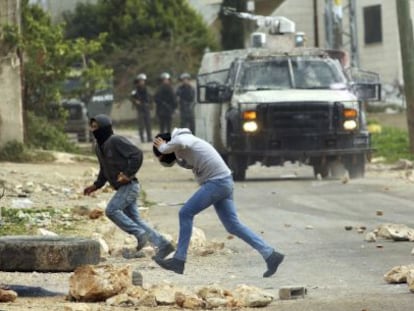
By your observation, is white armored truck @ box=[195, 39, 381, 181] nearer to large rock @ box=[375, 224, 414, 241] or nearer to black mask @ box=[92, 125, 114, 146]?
large rock @ box=[375, 224, 414, 241]

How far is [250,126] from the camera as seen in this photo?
82.7 feet

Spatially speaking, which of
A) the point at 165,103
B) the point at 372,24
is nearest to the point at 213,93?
the point at 165,103

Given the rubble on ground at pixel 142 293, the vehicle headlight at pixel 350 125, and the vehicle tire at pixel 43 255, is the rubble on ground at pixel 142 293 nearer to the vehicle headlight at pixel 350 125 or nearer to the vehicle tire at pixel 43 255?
the vehicle tire at pixel 43 255

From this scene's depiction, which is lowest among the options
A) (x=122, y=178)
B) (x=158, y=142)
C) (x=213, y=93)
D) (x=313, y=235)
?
(x=313, y=235)

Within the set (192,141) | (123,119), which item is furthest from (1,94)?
(123,119)

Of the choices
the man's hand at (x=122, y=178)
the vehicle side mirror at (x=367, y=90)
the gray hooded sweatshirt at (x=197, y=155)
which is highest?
the vehicle side mirror at (x=367, y=90)

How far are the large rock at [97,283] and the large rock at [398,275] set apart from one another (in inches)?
90.8

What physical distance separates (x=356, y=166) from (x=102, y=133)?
11878 millimetres

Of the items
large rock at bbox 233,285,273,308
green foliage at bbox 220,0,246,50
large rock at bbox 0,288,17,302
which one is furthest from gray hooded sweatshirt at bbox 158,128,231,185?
green foliage at bbox 220,0,246,50

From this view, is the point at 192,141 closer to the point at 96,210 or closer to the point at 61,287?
the point at 61,287

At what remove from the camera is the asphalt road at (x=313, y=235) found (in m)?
11.9

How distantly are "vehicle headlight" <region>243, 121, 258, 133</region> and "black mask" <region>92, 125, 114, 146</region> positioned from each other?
35.1ft

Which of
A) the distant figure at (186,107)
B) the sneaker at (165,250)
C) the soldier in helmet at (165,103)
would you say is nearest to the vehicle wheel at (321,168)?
the sneaker at (165,250)

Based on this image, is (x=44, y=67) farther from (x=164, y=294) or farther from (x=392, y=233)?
(x=164, y=294)
